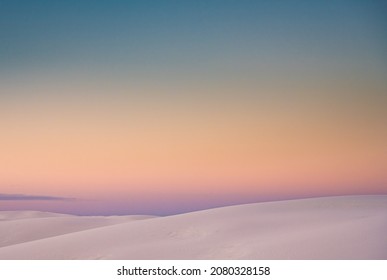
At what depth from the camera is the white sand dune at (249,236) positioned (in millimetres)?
4098

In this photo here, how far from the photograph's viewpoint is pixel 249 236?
4734 mm

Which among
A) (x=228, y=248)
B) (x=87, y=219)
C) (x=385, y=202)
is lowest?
(x=228, y=248)

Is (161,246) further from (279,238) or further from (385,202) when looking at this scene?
(385,202)

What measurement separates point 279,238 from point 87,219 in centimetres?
743

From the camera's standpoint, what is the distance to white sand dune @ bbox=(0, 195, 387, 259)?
410cm
